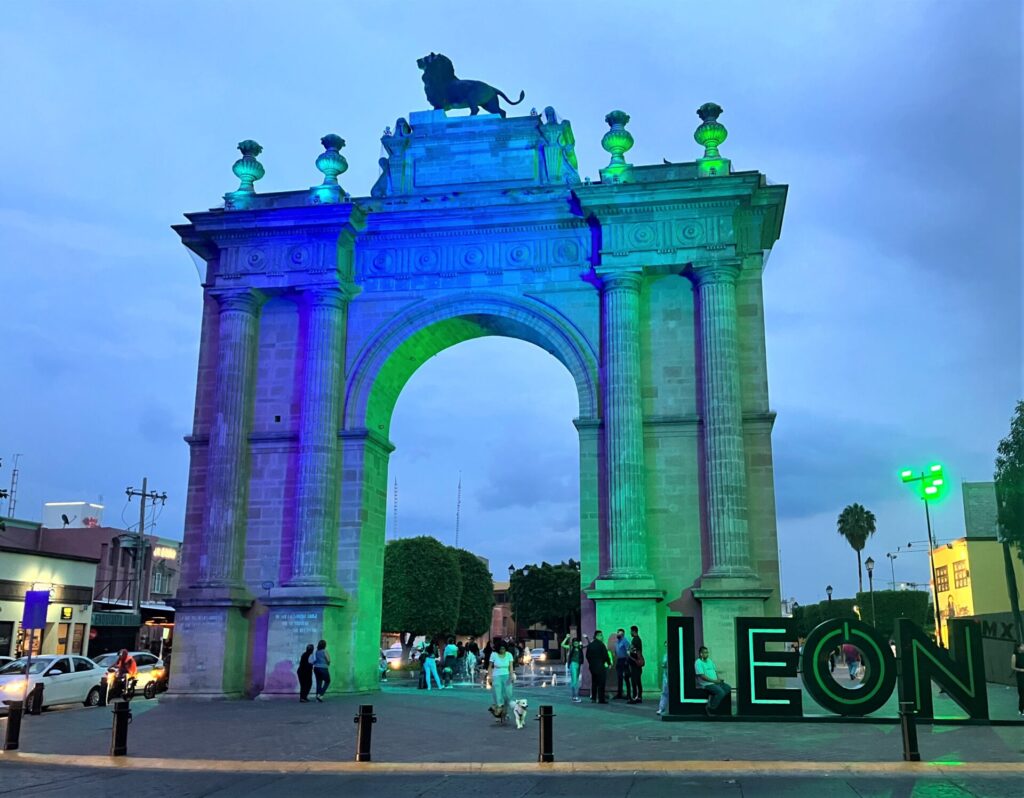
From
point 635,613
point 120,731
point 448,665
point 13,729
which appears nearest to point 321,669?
point 635,613

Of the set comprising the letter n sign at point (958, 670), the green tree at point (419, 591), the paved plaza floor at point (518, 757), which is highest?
the green tree at point (419, 591)

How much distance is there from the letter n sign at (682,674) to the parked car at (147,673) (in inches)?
715

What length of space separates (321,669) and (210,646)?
3753mm

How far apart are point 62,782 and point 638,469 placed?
15926mm

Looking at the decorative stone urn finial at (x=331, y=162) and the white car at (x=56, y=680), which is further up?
the decorative stone urn finial at (x=331, y=162)

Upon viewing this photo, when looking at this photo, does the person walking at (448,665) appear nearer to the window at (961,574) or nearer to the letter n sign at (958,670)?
the letter n sign at (958,670)

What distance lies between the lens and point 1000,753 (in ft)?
43.8

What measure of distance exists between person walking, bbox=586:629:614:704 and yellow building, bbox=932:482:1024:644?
4213 centimetres

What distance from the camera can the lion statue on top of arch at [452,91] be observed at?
2894 centimetres

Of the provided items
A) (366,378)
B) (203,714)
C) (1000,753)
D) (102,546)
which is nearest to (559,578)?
(102,546)

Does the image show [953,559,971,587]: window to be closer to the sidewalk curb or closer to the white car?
the white car

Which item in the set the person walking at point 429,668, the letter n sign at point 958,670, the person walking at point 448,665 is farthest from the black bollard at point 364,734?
the person walking at point 448,665

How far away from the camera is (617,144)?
27.0m

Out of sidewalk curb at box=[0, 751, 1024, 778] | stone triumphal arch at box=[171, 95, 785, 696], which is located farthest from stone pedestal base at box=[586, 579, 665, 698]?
sidewalk curb at box=[0, 751, 1024, 778]
